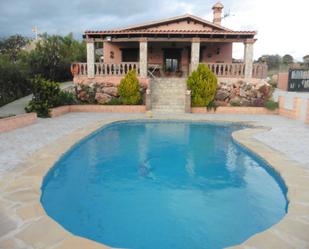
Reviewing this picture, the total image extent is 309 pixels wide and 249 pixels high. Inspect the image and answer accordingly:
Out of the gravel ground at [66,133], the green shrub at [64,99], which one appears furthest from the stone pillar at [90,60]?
the gravel ground at [66,133]

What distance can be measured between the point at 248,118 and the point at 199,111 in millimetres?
3244

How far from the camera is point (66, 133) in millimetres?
10781

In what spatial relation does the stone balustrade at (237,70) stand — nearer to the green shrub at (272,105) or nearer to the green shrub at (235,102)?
the green shrub at (235,102)

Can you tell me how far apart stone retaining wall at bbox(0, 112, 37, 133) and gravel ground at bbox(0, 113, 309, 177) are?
1.12 feet

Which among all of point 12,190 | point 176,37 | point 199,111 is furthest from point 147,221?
point 176,37

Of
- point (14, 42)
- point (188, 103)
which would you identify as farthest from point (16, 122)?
point (14, 42)

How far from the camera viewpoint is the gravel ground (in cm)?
761

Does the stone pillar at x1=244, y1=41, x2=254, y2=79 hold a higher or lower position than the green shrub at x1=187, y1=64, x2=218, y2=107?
higher

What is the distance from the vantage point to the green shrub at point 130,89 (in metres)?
16.8

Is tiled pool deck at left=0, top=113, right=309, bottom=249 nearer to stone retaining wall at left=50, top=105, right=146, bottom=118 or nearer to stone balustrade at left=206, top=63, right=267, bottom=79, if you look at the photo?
stone retaining wall at left=50, top=105, right=146, bottom=118

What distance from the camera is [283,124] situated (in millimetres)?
13414

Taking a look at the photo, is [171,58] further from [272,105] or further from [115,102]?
[272,105]

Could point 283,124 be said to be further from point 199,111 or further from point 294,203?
point 294,203

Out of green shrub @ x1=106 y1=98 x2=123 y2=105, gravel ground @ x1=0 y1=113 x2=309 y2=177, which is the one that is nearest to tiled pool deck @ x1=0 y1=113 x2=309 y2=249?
gravel ground @ x1=0 y1=113 x2=309 y2=177
